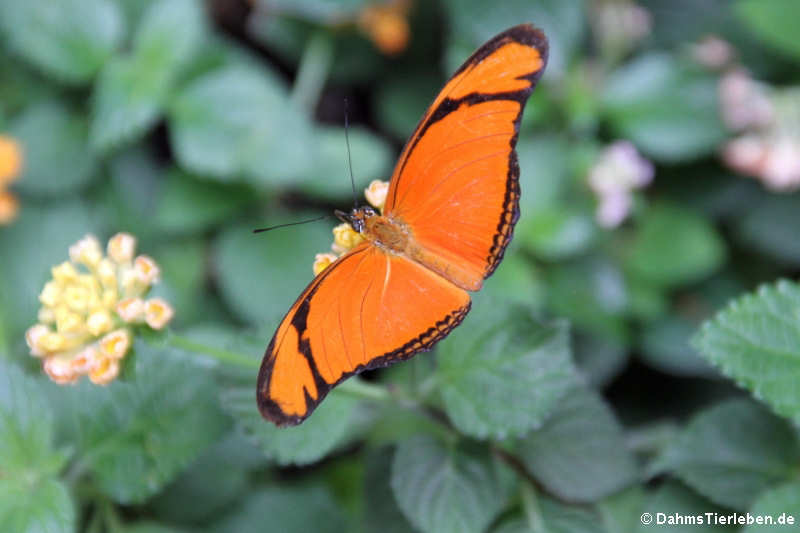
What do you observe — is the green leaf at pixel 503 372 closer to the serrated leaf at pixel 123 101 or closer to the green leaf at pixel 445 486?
the green leaf at pixel 445 486

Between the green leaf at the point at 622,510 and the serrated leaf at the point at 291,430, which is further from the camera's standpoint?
the green leaf at the point at 622,510

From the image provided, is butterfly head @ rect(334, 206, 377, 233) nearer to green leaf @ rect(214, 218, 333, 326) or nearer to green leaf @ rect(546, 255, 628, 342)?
green leaf @ rect(214, 218, 333, 326)

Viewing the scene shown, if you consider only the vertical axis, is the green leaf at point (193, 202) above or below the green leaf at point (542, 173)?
below

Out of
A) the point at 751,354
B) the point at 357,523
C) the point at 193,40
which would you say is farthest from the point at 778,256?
the point at 193,40

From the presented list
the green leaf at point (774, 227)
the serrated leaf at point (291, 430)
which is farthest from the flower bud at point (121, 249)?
the green leaf at point (774, 227)

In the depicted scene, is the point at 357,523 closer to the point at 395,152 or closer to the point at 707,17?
the point at 395,152

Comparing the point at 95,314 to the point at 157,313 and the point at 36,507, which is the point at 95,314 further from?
the point at 36,507
